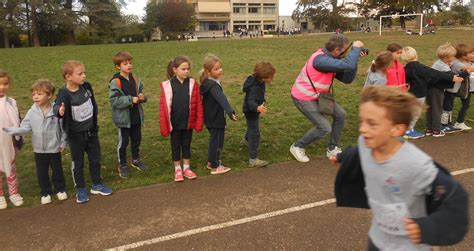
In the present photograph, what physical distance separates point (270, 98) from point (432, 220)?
921cm

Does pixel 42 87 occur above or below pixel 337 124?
above

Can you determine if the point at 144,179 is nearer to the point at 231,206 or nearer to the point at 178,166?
the point at 178,166

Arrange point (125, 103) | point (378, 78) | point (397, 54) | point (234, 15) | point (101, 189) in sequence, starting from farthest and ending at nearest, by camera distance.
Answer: point (234, 15) < point (397, 54) < point (378, 78) < point (125, 103) < point (101, 189)

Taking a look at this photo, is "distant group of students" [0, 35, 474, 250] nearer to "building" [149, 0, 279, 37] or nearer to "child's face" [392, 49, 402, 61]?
"child's face" [392, 49, 402, 61]

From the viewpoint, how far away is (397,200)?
7.40 ft

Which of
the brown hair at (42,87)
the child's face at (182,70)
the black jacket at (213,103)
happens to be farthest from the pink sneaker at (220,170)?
the brown hair at (42,87)

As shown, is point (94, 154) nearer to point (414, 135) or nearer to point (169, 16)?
point (414, 135)

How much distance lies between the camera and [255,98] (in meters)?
5.81

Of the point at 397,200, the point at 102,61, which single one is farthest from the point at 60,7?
the point at 397,200

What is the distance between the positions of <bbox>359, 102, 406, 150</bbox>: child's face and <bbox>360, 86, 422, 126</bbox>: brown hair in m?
0.02

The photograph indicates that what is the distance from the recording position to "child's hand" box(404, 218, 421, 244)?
2031 mm

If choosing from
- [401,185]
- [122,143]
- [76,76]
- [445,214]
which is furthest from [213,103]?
[445,214]

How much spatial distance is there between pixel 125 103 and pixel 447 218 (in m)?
4.39

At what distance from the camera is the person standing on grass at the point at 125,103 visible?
18.2ft
